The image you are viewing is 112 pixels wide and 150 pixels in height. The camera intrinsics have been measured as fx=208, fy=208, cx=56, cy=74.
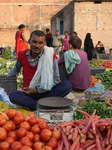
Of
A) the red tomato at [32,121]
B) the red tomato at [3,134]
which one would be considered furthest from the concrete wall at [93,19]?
the red tomato at [3,134]

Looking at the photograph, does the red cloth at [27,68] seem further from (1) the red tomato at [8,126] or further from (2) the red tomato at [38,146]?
(2) the red tomato at [38,146]

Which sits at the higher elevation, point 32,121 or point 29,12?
point 29,12

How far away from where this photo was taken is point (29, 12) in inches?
969

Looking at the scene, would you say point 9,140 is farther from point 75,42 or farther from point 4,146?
point 75,42

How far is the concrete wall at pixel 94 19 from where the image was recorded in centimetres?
1363

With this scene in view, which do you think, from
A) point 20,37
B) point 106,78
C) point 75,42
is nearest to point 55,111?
point 75,42

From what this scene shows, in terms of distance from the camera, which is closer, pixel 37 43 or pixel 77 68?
pixel 37 43

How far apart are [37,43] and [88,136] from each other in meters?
1.71

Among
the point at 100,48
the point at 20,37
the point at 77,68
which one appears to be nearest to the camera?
the point at 77,68

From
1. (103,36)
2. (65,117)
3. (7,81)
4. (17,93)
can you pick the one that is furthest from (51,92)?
(103,36)

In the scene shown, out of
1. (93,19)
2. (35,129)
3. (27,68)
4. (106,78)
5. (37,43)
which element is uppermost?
(93,19)

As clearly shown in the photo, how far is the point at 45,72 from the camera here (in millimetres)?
3240

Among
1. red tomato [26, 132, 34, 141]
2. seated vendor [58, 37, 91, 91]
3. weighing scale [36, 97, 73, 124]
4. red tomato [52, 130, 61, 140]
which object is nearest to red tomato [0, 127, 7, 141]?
red tomato [26, 132, 34, 141]

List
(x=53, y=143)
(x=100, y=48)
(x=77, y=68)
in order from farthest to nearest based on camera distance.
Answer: (x=100, y=48), (x=77, y=68), (x=53, y=143)
